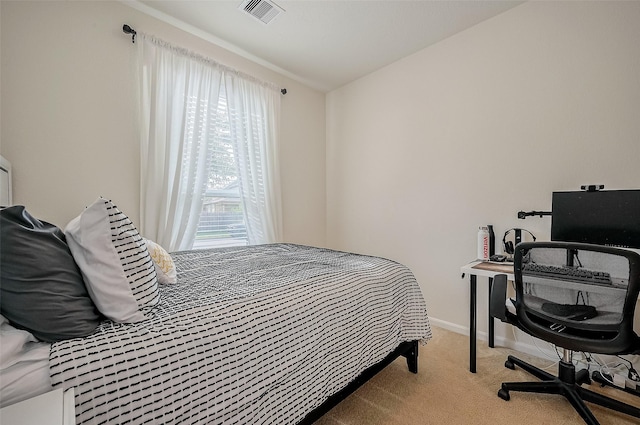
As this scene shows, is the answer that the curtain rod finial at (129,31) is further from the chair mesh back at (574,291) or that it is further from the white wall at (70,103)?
the chair mesh back at (574,291)

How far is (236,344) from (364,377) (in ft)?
2.89

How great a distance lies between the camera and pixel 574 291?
143 centimetres

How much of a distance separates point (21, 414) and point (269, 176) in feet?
8.64

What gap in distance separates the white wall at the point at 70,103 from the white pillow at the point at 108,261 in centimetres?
144

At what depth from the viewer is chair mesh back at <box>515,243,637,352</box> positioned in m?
1.27

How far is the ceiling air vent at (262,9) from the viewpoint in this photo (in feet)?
7.24

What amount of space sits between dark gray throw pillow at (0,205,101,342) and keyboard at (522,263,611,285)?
1.93m

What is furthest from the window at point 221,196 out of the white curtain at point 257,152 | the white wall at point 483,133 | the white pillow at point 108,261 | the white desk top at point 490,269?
the white desk top at point 490,269

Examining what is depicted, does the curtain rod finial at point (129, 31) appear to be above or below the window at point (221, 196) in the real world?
above

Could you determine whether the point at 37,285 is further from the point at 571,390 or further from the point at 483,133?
the point at 483,133

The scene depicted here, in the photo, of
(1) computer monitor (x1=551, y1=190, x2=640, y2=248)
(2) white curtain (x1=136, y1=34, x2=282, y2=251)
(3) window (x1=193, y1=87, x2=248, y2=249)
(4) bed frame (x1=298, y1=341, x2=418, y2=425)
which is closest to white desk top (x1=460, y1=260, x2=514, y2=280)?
(1) computer monitor (x1=551, y1=190, x2=640, y2=248)

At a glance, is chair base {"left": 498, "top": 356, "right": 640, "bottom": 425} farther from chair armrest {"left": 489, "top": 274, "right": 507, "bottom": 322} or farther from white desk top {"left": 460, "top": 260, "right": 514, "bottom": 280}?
white desk top {"left": 460, "top": 260, "right": 514, "bottom": 280}

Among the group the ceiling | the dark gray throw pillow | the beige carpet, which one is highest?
the ceiling

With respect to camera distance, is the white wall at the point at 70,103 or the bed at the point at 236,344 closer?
the bed at the point at 236,344
